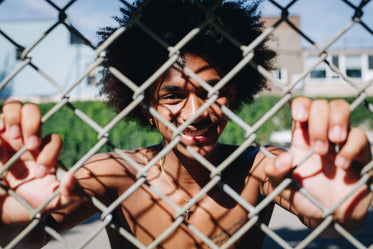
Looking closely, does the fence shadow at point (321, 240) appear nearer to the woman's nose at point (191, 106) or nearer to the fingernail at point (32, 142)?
the woman's nose at point (191, 106)

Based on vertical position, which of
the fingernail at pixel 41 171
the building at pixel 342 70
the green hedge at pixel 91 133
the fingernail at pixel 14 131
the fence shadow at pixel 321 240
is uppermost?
the building at pixel 342 70

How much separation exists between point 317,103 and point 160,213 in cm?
120

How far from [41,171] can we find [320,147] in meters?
0.92

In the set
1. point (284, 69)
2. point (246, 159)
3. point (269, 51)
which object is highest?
point (284, 69)

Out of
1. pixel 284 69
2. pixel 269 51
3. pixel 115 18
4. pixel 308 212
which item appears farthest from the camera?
pixel 284 69

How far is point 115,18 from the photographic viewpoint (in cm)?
219

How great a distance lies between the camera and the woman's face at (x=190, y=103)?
153cm

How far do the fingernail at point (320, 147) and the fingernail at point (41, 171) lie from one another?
2.92ft

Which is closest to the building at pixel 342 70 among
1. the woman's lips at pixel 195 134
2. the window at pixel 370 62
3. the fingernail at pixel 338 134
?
the window at pixel 370 62

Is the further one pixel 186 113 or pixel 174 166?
pixel 174 166

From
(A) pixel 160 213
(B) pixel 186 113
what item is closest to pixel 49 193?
(B) pixel 186 113

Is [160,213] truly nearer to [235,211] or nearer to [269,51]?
[235,211]

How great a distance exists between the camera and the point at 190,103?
1515mm

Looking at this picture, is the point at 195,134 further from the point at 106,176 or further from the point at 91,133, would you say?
the point at 91,133
